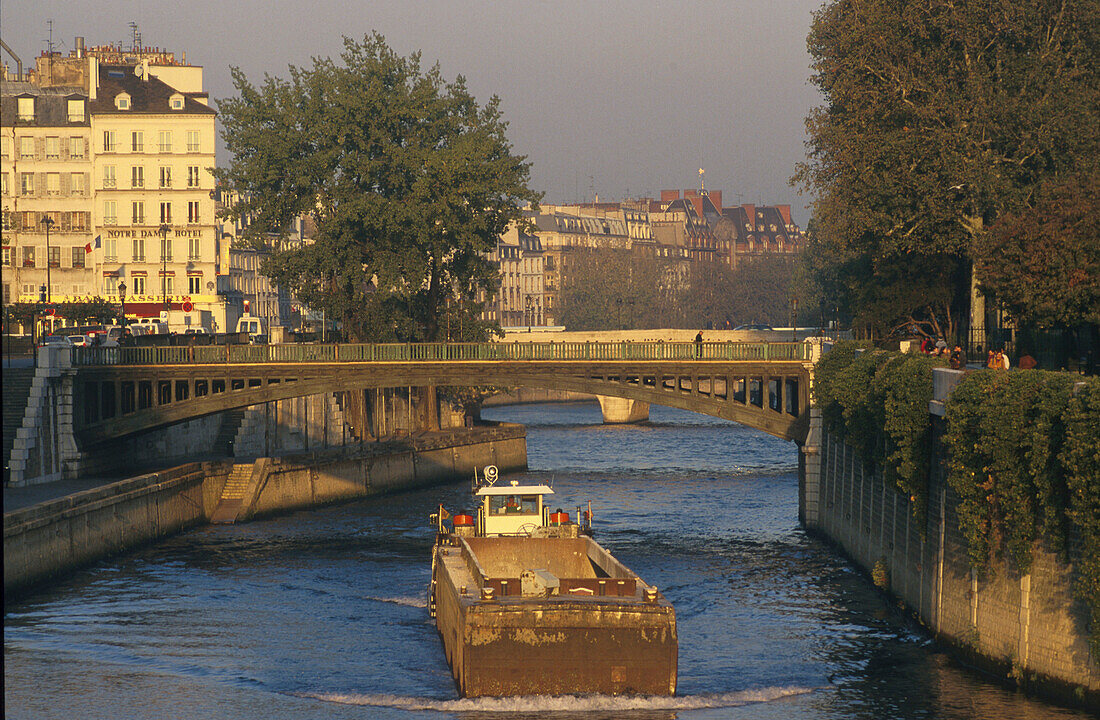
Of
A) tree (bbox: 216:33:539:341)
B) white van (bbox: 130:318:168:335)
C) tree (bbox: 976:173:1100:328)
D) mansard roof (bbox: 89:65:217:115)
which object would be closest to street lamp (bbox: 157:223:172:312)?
white van (bbox: 130:318:168:335)

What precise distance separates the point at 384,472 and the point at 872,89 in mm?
32618

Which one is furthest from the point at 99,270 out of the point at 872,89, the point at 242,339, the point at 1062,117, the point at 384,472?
the point at 1062,117

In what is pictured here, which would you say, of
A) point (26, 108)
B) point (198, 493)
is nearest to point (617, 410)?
point (26, 108)

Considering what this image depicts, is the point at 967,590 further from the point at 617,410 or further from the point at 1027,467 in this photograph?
the point at 617,410

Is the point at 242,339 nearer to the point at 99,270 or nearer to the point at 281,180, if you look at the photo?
the point at 281,180

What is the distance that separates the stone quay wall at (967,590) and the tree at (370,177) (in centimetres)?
3842

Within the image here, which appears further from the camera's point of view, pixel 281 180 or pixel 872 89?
pixel 281 180

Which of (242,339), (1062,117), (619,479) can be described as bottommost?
(619,479)

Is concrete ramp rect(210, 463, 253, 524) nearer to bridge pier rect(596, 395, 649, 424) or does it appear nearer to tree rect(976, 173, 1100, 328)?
tree rect(976, 173, 1100, 328)

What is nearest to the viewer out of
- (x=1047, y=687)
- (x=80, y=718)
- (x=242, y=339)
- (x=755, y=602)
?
(x=1047, y=687)

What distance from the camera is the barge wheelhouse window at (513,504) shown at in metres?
44.7

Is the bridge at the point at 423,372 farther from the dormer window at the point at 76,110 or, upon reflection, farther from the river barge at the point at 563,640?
the dormer window at the point at 76,110

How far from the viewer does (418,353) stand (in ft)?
236

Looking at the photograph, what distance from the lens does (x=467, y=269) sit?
310 ft
